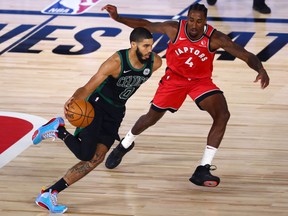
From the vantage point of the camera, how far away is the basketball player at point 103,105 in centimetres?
653

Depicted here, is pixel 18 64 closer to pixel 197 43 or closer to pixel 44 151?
pixel 44 151

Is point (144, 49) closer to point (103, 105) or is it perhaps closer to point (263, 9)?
point (103, 105)

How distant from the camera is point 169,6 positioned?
13.5 metres

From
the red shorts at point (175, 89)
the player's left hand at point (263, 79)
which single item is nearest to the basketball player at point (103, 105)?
the red shorts at point (175, 89)

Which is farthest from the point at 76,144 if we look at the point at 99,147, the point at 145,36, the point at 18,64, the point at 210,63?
the point at 18,64

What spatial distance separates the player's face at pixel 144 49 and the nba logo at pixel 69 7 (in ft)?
22.1

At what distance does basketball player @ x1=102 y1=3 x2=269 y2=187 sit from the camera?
22.9ft

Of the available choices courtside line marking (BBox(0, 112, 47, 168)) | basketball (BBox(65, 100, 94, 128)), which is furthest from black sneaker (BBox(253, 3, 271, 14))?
basketball (BBox(65, 100, 94, 128))

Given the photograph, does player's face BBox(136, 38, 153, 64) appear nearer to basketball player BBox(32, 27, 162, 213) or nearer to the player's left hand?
basketball player BBox(32, 27, 162, 213)

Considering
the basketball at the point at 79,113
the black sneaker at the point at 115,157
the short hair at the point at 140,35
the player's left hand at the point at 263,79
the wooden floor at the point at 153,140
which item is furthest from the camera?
the black sneaker at the point at 115,157

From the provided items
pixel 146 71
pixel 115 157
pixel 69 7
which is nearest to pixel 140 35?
pixel 146 71

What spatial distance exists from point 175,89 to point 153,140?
108 centimetres

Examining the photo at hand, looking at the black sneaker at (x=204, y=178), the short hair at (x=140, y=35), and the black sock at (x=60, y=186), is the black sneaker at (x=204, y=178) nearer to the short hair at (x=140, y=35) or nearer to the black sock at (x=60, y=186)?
the black sock at (x=60, y=186)

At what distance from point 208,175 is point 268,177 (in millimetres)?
688
